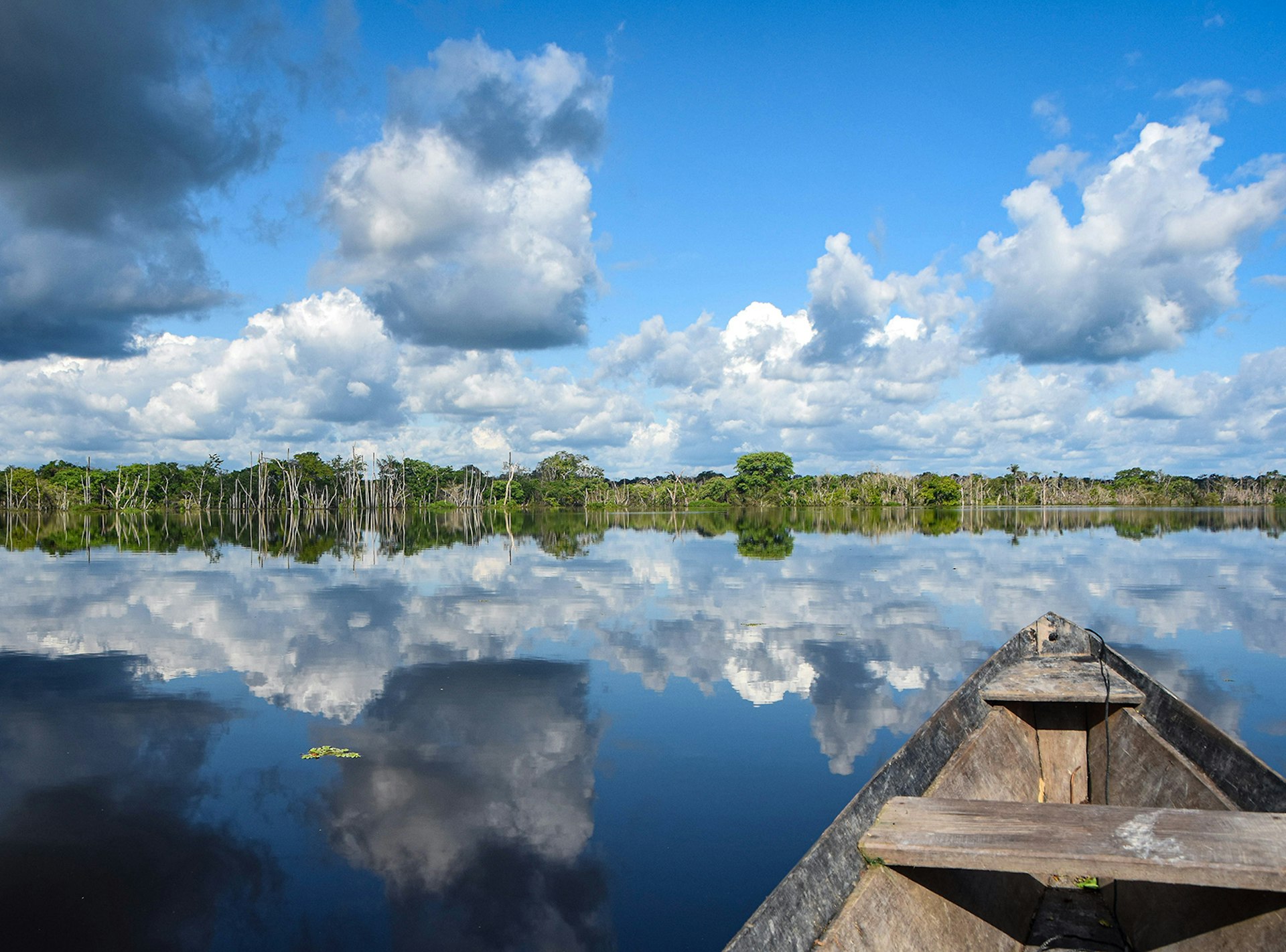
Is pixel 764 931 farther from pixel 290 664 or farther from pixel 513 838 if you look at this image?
pixel 290 664

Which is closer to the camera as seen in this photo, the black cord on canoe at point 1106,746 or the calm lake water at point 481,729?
the calm lake water at point 481,729

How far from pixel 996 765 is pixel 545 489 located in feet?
308

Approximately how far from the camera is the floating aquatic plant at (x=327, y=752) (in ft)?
25.3

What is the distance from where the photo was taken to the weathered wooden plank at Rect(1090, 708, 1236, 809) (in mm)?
4824

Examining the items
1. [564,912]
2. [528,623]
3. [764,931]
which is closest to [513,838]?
[564,912]

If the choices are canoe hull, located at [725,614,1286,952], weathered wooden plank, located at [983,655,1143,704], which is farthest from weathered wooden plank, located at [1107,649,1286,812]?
weathered wooden plank, located at [983,655,1143,704]

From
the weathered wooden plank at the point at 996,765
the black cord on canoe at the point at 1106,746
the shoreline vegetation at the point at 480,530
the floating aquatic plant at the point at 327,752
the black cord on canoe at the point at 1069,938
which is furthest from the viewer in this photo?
the shoreline vegetation at the point at 480,530

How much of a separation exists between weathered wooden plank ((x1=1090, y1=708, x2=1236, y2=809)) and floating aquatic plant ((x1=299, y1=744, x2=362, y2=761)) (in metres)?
6.39

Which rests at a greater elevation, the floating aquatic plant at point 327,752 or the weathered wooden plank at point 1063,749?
the weathered wooden plank at point 1063,749

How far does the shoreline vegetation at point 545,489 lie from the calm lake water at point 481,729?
71543 millimetres

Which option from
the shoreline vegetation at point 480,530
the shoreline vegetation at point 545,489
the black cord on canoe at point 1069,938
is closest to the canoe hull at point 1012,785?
the black cord on canoe at point 1069,938

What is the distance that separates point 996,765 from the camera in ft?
18.6

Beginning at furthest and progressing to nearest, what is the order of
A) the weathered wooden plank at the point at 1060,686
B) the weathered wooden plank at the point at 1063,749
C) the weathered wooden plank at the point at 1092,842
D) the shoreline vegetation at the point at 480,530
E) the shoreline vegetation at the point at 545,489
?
the shoreline vegetation at the point at 545,489 → the shoreline vegetation at the point at 480,530 → the weathered wooden plank at the point at 1063,749 → the weathered wooden plank at the point at 1060,686 → the weathered wooden plank at the point at 1092,842

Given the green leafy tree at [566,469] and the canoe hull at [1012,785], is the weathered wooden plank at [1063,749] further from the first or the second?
the green leafy tree at [566,469]
